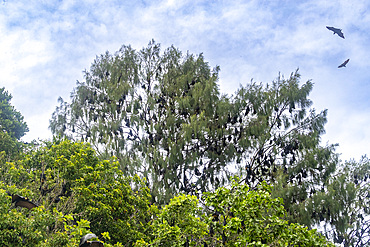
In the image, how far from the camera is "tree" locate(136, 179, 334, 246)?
22.9 ft

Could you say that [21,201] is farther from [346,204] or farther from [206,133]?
[346,204]

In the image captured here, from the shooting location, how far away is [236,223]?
692 centimetres

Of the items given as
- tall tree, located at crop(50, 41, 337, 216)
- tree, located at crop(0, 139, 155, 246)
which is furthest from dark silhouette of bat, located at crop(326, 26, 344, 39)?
tree, located at crop(0, 139, 155, 246)

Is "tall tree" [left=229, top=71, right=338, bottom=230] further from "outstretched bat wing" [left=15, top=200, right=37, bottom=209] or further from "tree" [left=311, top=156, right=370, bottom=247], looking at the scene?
"outstretched bat wing" [left=15, top=200, right=37, bottom=209]

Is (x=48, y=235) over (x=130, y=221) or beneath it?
beneath

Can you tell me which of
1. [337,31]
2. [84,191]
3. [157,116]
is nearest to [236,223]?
[84,191]

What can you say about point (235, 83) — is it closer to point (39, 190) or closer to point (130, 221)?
point (130, 221)

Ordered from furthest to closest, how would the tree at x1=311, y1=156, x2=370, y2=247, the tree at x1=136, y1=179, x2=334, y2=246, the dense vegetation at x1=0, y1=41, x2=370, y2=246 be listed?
the tree at x1=311, y1=156, x2=370, y2=247 → the dense vegetation at x1=0, y1=41, x2=370, y2=246 → the tree at x1=136, y1=179, x2=334, y2=246

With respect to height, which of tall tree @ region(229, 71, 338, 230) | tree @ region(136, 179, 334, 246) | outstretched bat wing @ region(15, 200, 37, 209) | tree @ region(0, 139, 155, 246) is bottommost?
tree @ region(136, 179, 334, 246)

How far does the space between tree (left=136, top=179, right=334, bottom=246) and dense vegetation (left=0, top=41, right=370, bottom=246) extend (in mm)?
25

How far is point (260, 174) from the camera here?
1377 cm

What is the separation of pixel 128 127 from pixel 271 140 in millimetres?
5113

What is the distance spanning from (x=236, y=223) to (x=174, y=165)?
6.60m

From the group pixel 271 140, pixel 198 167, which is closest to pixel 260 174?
pixel 271 140
